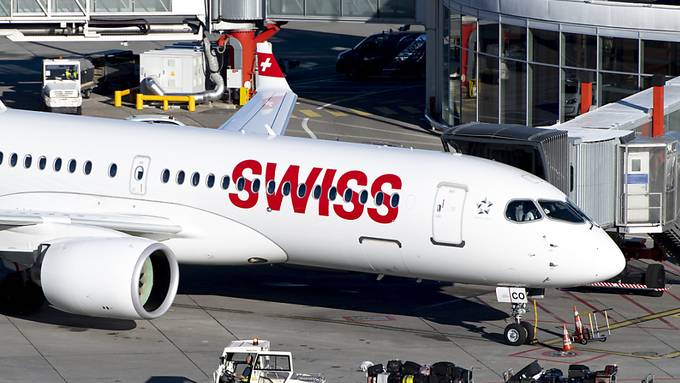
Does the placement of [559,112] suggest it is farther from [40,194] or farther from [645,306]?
[40,194]

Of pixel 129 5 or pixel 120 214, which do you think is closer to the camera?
pixel 120 214

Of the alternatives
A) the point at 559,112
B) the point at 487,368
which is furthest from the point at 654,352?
the point at 559,112

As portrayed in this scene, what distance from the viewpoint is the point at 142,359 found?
2986cm

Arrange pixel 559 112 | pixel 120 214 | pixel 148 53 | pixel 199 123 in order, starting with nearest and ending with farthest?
pixel 120 214 < pixel 559 112 < pixel 199 123 < pixel 148 53

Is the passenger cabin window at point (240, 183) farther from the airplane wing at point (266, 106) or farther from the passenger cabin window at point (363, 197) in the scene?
the airplane wing at point (266, 106)

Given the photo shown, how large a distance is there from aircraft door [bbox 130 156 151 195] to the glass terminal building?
1909 cm

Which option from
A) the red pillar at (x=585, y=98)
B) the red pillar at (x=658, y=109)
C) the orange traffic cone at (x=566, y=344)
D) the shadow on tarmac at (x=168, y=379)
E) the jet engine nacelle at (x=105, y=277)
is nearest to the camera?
the shadow on tarmac at (x=168, y=379)

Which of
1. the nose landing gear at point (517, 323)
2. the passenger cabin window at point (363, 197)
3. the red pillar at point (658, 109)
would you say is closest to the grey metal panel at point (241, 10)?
the red pillar at point (658, 109)

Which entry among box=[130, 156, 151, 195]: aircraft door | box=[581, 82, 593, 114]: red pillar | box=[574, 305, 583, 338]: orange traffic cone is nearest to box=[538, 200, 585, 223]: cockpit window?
box=[574, 305, 583, 338]: orange traffic cone

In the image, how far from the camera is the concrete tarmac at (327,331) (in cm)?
2944

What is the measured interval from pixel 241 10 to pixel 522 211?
34422 mm

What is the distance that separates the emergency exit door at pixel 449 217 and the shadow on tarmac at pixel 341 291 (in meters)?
2.50

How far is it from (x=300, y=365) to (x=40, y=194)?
9261 millimetres

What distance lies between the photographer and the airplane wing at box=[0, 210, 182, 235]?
1291 inches
